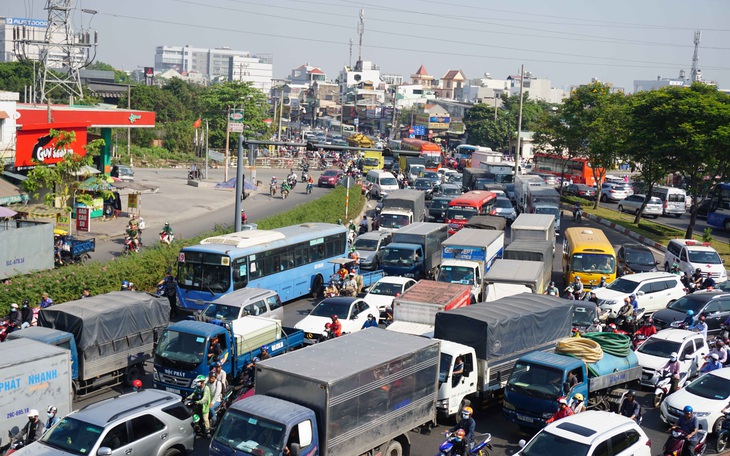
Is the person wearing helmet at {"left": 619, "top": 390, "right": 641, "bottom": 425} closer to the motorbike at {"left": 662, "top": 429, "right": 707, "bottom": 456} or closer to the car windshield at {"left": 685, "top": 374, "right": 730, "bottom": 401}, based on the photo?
the motorbike at {"left": 662, "top": 429, "right": 707, "bottom": 456}

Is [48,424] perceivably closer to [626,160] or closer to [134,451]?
[134,451]

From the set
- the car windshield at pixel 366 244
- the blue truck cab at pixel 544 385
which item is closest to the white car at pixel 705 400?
the blue truck cab at pixel 544 385

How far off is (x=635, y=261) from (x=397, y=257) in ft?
30.5

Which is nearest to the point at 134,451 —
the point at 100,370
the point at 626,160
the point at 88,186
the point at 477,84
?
the point at 100,370

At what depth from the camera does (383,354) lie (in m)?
13.3

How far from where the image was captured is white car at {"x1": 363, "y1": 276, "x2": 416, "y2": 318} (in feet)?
76.7

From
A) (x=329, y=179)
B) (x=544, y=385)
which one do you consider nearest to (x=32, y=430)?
(x=544, y=385)

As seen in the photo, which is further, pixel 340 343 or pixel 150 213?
pixel 150 213

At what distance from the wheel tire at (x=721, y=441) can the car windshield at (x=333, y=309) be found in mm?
9626

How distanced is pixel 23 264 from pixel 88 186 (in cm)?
1058

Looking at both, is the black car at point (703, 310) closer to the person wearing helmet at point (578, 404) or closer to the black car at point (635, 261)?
the black car at point (635, 261)

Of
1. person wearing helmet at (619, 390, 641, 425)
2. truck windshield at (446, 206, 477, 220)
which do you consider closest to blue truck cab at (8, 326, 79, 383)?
person wearing helmet at (619, 390, 641, 425)

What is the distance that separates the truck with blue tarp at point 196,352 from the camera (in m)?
16.2

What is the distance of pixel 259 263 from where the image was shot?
958 inches
